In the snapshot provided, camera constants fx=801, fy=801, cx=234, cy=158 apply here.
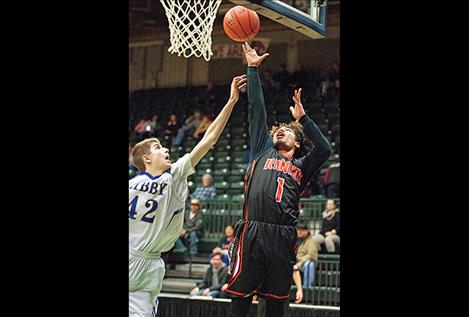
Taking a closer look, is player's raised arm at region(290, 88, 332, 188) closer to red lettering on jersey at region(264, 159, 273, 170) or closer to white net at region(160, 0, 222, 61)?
red lettering on jersey at region(264, 159, 273, 170)

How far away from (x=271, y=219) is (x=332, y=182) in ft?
18.2

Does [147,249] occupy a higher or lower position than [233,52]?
lower

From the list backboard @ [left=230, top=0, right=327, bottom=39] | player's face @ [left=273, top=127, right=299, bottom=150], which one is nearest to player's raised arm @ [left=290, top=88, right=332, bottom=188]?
player's face @ [left=273, top=127, right=299, bottom=150]

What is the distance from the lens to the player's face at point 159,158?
5254 millimetres

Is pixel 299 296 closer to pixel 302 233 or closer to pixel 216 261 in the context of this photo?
pixel 302 233

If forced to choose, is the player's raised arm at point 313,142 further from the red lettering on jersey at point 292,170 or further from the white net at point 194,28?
the white net at point 194,28

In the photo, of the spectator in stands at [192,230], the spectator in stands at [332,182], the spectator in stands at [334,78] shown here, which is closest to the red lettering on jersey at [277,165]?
the spectator in stands at [192,230]

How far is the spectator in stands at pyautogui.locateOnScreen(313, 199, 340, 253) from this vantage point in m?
9.27

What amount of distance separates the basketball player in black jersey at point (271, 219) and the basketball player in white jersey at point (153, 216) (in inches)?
15.5

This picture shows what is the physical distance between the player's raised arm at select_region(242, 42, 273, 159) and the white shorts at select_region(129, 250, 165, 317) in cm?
97
